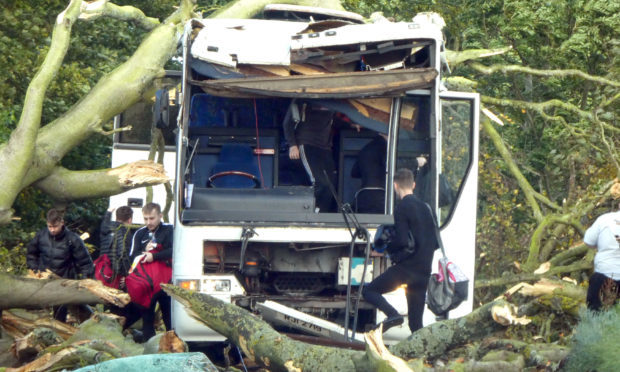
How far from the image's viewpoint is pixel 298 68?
28.2 feet

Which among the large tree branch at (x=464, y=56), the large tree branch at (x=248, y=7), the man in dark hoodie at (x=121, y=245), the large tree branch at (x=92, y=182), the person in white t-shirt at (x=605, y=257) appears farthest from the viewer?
the large tree branch at (x=248, y=7)

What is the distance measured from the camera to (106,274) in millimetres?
9781

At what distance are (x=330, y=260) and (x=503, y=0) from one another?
21.2 feet

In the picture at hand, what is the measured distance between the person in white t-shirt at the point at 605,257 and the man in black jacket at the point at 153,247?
12.1 feet

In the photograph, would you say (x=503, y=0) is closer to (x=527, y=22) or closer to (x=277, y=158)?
(x=527, y=22)

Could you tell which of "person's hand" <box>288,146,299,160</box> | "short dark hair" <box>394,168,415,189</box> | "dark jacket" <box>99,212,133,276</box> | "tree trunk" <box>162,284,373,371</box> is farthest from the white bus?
"dark jacket" <box>99,212,133,276</box>

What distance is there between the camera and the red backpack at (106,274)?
979 centimetres

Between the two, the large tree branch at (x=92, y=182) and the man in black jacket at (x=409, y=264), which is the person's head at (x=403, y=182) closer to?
the man in black jacket at (x=409, y=264)

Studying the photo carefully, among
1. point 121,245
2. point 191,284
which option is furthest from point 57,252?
point 191,284

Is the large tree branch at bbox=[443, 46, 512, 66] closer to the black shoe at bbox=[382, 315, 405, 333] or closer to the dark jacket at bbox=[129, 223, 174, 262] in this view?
the dark jacket at bbox=[129, 223, 174, 262]

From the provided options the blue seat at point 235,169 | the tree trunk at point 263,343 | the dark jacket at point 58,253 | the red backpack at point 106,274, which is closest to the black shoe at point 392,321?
the tree trunk at point 263,343

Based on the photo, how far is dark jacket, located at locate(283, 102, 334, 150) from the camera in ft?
29.2

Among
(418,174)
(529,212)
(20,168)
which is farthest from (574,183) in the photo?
(20,168)

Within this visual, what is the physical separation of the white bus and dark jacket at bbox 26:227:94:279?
164 centimetres
